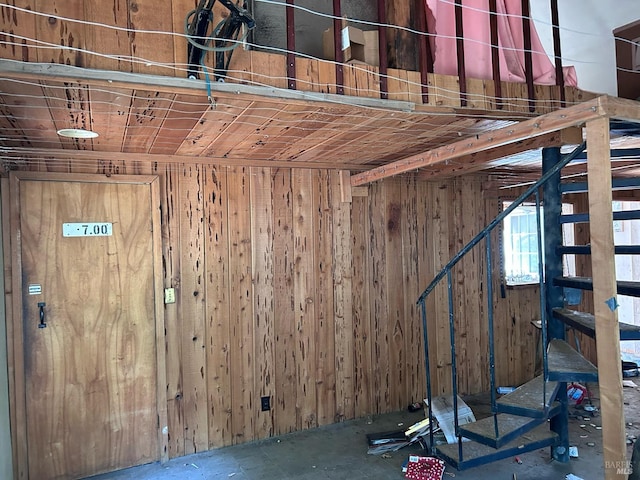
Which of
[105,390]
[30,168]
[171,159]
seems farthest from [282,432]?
[30,168]

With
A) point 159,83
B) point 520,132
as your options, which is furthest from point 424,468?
point 159,83

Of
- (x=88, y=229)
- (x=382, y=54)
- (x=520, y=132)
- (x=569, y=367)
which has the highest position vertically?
(x=382, y=54)

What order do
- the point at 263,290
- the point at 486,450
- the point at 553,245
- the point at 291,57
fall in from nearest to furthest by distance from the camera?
the point at 291,57 < the point at 486,450 < the point at 553,245 < the point at 263,290

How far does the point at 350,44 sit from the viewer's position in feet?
7.50

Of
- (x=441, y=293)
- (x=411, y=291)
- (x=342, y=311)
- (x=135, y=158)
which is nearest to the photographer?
(x=135, y=158)

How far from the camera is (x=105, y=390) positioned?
313cm

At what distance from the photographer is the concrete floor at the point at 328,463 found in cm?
305

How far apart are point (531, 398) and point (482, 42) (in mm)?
2150

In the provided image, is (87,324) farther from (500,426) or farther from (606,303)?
(606,303)

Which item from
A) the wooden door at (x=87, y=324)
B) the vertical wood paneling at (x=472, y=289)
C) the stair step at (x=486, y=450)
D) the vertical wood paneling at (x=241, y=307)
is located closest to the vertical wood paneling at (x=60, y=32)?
the wooden door at (x=87, y=324)

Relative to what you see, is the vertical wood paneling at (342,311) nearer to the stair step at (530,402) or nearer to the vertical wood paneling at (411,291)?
the vertical wood paneling at (411,291)

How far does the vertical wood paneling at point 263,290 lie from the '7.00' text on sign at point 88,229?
41.0 inches

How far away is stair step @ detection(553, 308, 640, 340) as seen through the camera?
2.21 metres

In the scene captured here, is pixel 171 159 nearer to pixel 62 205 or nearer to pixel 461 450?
pixel 62 205
